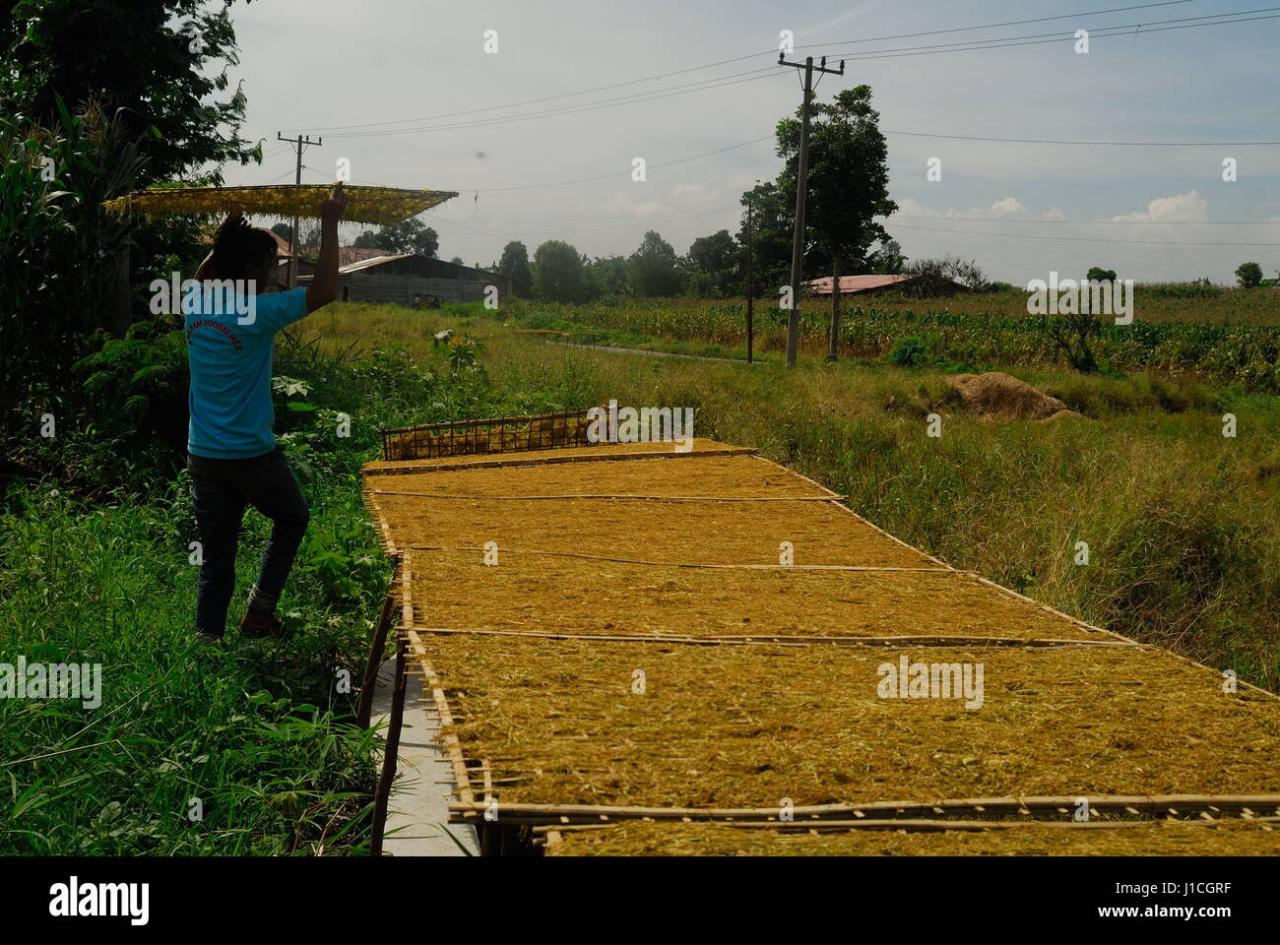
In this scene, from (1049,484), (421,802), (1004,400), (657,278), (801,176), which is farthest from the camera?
(657,278)

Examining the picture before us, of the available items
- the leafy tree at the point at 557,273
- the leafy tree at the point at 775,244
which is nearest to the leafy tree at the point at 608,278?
the leafy tree at the point at 557,273

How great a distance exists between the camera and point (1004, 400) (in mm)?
14750

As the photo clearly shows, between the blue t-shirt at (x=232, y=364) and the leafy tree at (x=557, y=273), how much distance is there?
67273mm

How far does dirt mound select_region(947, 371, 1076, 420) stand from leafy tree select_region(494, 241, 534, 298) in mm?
64589

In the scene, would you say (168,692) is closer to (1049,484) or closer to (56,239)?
(56,239)

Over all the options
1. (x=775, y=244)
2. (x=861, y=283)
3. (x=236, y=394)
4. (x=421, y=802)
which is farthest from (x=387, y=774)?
(x=861, y=283)

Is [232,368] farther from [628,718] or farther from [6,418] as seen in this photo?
[6,418]
